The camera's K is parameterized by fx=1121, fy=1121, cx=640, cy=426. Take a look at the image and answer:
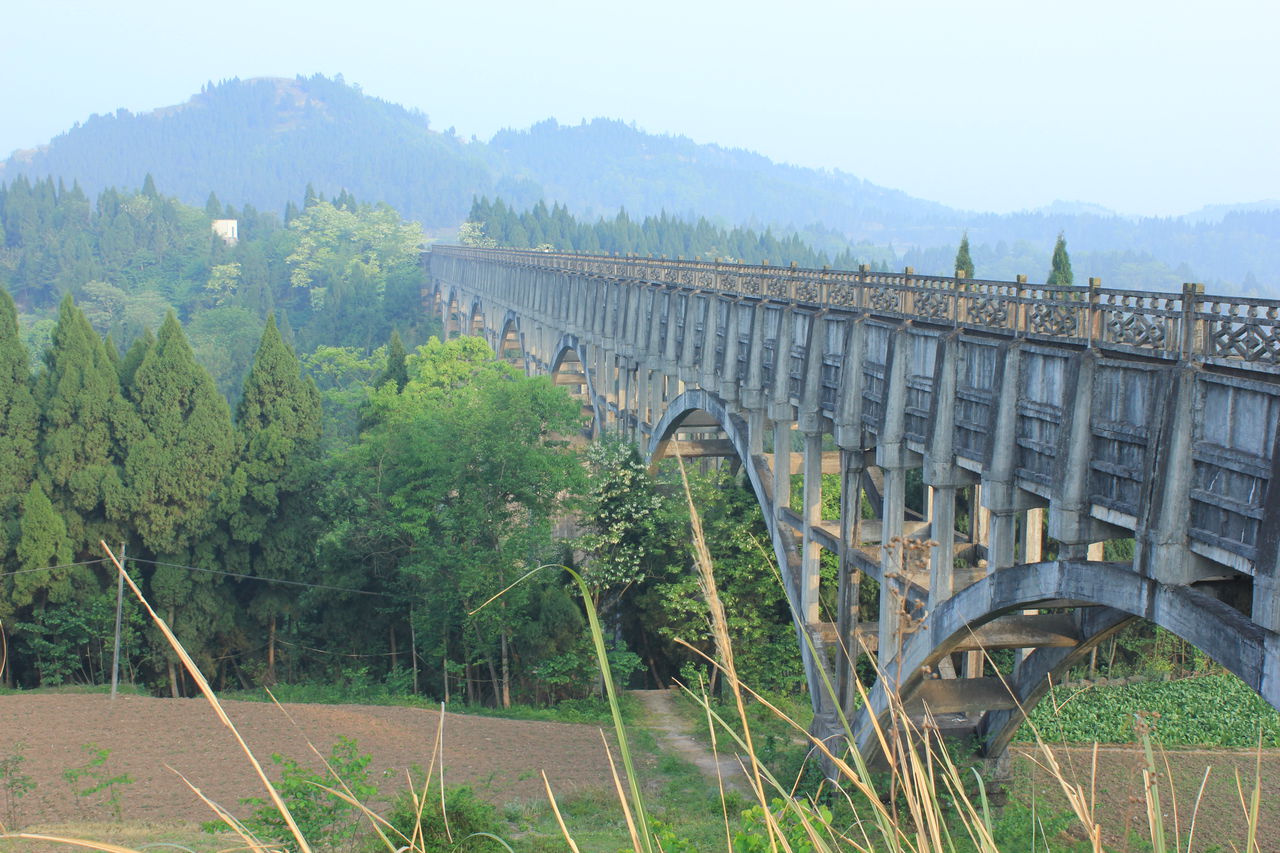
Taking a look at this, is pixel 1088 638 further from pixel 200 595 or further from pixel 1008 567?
pixel 200 595

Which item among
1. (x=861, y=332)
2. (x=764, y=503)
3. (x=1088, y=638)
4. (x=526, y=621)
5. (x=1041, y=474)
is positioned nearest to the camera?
(x=1041, y=474)

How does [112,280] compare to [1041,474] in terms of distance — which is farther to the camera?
[112,280]

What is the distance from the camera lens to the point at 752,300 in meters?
21.6

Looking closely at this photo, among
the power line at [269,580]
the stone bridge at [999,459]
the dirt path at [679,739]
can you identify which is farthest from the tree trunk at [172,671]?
the stone bridge at [999,459]

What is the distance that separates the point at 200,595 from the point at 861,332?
73.9 ft

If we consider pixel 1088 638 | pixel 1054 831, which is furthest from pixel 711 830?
pixel 1088 638

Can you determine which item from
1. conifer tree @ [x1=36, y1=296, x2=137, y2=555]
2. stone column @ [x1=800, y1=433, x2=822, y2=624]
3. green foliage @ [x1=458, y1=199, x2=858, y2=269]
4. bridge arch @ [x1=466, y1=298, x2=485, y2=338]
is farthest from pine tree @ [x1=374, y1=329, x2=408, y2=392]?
green foliage @ [x1=458, y1=199, x2=858, y2=269]

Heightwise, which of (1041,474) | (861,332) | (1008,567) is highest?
(861,332)

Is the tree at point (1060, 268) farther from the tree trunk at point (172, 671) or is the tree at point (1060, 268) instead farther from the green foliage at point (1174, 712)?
the tree trunk at point (172, 671)

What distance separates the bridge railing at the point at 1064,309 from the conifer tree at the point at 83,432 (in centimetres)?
1972

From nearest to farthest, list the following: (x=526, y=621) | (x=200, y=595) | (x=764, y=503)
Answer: (x=764, y=503) < (x=526, y=621) < (x=200, y=595)

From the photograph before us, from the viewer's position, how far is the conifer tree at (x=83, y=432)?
3127 cm

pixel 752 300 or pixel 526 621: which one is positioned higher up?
pixel 752 300

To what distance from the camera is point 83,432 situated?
3228cm
